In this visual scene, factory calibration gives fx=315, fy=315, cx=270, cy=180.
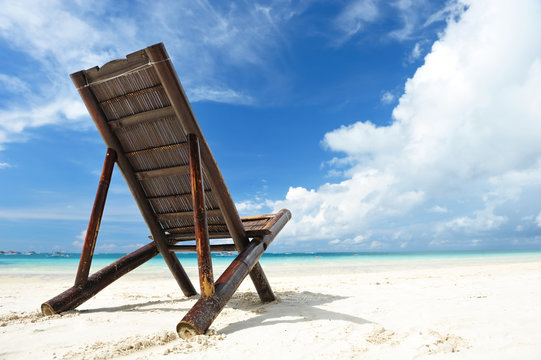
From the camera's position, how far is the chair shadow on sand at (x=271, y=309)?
378 cm

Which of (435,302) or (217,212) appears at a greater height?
(217,212)

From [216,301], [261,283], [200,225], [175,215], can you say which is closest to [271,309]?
[261,283]

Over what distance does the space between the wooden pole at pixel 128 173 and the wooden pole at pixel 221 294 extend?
1.86m

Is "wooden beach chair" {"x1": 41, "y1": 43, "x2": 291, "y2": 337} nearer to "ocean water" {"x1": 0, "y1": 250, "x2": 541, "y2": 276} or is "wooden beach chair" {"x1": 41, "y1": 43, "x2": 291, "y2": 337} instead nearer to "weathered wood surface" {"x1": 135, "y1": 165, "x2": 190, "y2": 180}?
"weathered wood surface" {"x1": 135, "y1": 165, "x2": 190, "y2": 180}

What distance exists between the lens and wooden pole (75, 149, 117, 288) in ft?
14.4

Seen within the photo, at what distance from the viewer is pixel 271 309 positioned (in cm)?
465

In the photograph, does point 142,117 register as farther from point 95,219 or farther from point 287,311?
point 287,311

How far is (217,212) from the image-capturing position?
474cm

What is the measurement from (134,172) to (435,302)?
4.94m

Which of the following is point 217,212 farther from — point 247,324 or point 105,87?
point 105,87

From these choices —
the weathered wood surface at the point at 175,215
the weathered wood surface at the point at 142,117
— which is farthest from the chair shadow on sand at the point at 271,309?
the weathered wood surface at the point at 142,117

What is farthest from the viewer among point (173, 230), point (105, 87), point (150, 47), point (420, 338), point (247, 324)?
point (173, 230)

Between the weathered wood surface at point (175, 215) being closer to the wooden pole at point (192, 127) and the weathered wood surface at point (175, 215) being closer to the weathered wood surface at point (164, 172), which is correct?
the wooden pole at point (192, 127)

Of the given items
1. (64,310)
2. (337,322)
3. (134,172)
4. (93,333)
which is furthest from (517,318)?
(64,310)
